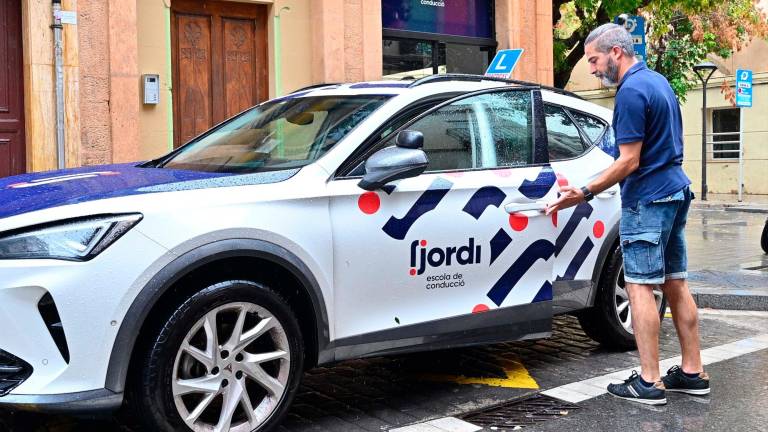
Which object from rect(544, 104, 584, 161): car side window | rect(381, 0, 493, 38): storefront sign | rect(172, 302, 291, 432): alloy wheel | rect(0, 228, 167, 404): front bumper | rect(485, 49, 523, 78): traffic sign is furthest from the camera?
rect(381, 0, 493, 38): storefront sign

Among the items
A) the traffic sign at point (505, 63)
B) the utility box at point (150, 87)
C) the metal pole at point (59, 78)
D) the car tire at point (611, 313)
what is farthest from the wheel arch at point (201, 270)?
the traffic sign at point (505, 63)

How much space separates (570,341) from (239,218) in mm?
3249

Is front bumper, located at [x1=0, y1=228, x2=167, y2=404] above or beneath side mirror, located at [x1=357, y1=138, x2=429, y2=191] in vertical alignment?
beneath

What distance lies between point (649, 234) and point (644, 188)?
0.80ft

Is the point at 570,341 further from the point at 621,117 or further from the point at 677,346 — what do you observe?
the point at 621,117

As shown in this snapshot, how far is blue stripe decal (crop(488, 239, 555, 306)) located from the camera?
185 inches

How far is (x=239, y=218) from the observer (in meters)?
3.77

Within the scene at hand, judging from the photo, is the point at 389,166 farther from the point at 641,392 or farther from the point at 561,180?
the point at 641,392

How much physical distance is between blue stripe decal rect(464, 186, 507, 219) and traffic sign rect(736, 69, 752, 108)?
1898 centimetres

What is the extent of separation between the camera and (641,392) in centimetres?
464

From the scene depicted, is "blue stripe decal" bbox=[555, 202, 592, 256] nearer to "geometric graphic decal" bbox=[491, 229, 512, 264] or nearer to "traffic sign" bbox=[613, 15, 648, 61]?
"geometric graphic decal" bbox=[491, 229, 512, 264]

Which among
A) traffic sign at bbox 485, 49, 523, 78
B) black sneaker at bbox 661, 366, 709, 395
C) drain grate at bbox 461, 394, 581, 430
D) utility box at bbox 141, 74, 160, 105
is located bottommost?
drain grate at bbox 461, 394, 581, 430

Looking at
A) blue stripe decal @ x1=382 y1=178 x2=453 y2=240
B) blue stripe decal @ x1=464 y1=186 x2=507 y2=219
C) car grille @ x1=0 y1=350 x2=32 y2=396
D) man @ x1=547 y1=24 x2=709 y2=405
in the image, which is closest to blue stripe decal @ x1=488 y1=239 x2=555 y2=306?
man @ x1=547 y1=24 x2=709 y2=405

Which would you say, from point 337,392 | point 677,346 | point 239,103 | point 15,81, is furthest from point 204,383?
point 239,103
